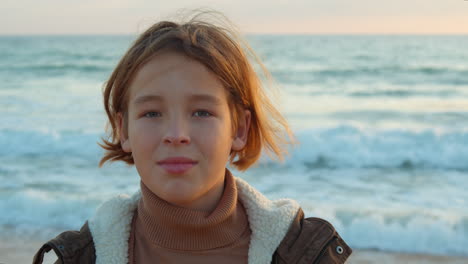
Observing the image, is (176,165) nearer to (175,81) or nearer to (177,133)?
(177,133)

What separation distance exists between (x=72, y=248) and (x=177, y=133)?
612 mm

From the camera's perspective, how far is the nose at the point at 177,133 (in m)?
1.93

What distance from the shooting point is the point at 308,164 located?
7957mm

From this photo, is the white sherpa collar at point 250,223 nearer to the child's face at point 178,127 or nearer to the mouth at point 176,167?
the child's face at point 178,127

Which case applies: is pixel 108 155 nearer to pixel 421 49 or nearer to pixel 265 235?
pixel 265 235

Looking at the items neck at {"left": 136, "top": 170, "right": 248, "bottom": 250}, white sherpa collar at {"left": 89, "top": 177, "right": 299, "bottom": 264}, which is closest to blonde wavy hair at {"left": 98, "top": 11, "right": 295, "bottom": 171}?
white sherpa collar at {"left": 89, "top": 177, "right": 299, "bottom": 264}

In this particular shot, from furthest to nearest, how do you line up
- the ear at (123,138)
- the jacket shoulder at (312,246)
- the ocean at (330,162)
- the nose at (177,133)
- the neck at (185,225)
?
1. the ocean at (330,162)
2. the ear at (123,138)
3. the jacket shoulder at (312,246)
4. the neck at (185,225)
5. the nose at (177,133)

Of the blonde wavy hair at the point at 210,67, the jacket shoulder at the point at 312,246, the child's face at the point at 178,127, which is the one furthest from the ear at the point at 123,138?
the jacket shoulder at the point at 312,246

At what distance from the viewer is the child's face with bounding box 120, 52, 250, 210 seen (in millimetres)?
1962

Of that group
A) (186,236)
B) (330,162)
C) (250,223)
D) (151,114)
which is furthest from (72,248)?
(330,162)

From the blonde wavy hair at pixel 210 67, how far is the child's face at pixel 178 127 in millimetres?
48

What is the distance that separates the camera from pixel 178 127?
1938 millimetres

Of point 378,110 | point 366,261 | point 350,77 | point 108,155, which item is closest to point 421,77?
point 350,77

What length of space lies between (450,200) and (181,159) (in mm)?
4708
